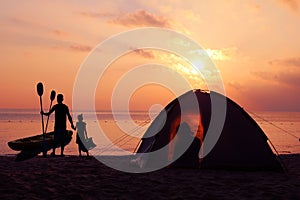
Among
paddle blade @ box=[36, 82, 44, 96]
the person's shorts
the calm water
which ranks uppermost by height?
paddle blade @ box=[36, 82, 44, 96]

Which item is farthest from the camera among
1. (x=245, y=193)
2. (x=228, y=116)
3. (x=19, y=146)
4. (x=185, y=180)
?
(x=19, y=146)

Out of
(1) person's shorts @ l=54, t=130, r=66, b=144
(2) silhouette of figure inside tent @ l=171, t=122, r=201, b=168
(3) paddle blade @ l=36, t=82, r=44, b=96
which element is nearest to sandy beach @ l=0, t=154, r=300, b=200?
(2) silhouette of figure inside tent @ l=171, t=122, r=201, b=168

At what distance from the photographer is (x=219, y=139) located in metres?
12.8

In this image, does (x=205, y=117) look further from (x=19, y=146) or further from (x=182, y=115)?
(x=19, y=146)

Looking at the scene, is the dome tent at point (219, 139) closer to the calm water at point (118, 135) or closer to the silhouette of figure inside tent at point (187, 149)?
the silhouette of figure inside tent at point (187, 149)

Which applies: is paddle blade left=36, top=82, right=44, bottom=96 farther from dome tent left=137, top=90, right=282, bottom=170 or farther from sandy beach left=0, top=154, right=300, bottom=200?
dome tent left=137, top=90, right=282, bottom=170

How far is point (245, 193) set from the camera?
9281 mm

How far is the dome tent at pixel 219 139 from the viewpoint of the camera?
12.6 meters

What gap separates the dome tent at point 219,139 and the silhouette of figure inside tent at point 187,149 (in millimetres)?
180

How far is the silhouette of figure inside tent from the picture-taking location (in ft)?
41.4

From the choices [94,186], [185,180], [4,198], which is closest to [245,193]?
[185,180]

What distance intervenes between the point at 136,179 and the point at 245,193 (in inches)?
129

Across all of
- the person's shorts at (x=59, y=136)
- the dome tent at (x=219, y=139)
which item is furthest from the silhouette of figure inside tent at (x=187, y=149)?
the person's shorts at (x=59, y=136)

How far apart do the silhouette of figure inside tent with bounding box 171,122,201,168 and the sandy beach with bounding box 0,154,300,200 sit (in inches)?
15.8
